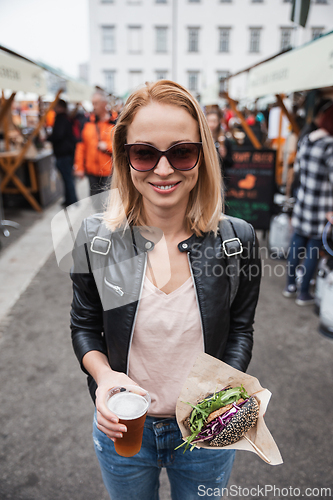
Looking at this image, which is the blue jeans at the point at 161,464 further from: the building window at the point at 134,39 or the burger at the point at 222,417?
the building window at the point at 134,39

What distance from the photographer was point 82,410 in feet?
8.77

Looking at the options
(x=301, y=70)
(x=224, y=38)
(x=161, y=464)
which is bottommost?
(x=161, y=464)

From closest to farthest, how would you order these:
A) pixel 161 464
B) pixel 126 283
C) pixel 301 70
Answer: pixel 126 283 → pixel 161 464 → pixel 301 70

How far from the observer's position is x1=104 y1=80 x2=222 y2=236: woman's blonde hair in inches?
42.1

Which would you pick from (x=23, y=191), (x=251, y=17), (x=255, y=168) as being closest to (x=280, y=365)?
A: (x=255, y=168)

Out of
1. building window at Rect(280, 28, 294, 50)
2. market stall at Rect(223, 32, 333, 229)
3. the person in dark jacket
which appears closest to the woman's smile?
market stall at Rect(223, 32, 333, 229)

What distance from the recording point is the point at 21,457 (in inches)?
90.4

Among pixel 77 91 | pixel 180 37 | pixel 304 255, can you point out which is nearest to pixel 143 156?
pixel 304 255

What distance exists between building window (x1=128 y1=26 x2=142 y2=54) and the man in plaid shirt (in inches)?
1477

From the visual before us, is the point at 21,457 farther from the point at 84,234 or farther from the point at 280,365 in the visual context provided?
the point at 280,365

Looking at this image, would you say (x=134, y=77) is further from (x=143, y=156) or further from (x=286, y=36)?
(x=143, y=156)

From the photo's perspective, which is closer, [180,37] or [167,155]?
[167,155]

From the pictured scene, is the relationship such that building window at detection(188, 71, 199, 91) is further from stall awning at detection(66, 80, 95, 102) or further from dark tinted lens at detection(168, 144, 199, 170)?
dark tinted lens at detection(168, 144, 199, 170)

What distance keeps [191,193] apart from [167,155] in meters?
0.26
